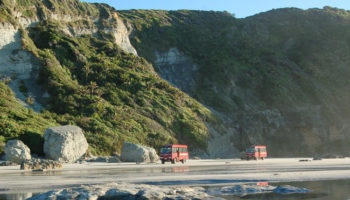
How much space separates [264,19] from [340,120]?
56.5 m

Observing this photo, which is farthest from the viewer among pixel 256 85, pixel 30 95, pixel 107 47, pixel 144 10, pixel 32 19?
pixel 144 10

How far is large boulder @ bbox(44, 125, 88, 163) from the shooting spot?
36656 mm

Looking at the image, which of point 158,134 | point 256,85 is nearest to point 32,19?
point 158,134

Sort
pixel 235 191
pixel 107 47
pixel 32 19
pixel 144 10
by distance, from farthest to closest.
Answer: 1. pixel 144 10
2. pixel 107 47
3. pixel 32 19
4. pixel 235 191

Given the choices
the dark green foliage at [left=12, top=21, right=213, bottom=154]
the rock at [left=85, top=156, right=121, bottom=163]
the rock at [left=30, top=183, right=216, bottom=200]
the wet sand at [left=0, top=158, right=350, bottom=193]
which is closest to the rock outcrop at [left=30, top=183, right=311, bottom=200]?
the rock at [left=30, top=183, right=216, bottom=200]

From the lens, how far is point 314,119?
7844 cm

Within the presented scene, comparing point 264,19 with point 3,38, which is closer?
point 3,38

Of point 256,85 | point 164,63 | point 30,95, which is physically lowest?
point 30,95

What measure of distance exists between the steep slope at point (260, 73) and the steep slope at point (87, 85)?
338 inches

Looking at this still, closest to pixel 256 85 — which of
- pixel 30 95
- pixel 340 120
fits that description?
pixel 340 120

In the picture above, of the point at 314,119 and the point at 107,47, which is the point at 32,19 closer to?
the point at 107,47

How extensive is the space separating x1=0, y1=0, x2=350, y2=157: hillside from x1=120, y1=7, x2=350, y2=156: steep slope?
256 mm

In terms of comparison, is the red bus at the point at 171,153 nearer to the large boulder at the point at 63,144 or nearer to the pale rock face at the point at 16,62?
the large boulder at the point at 63,144

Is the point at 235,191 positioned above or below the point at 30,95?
below
